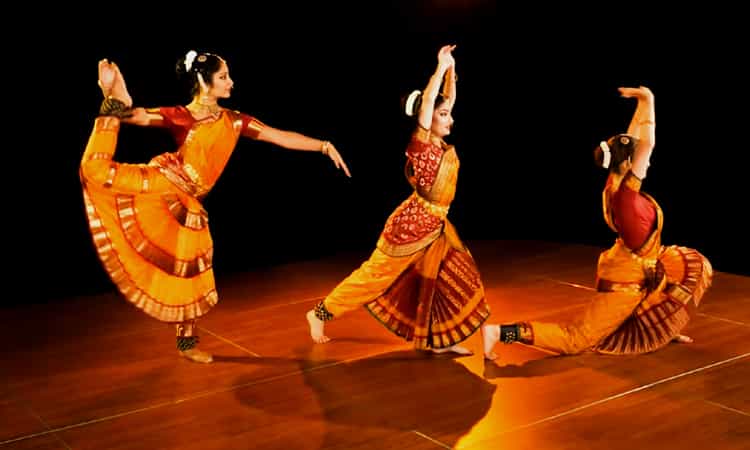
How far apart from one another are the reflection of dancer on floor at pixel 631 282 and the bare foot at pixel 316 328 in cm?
76

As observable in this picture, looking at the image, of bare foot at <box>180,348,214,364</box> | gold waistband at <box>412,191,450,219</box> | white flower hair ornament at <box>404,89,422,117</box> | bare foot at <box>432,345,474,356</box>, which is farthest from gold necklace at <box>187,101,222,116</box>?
bare foot at <box>432,345,474,356</box>

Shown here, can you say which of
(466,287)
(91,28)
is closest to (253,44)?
(91,28)

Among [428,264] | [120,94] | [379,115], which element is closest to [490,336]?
[428,264]

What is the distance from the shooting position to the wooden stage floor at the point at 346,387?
337cm

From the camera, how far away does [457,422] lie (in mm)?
3475

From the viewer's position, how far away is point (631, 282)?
4.09 metres

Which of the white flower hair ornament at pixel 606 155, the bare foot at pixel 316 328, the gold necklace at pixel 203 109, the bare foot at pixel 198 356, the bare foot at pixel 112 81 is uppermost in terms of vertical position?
the bare foot at pixel 112 81

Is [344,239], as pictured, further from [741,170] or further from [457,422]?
[457,422]

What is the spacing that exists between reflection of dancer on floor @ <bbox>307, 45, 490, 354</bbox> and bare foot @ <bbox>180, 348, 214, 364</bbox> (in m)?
0.61

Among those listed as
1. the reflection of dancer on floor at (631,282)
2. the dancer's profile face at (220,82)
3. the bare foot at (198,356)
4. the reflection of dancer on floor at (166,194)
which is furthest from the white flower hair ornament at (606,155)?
the bare foot at (198,356)

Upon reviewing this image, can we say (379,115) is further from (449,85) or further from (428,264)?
(428,264)

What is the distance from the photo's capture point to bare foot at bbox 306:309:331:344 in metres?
4.44

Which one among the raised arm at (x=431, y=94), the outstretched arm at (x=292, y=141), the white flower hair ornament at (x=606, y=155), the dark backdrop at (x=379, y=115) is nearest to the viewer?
the raised arm at (x=431, y=94)

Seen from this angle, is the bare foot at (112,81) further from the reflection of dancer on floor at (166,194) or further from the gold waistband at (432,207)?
the gold waistband at (432,207)
